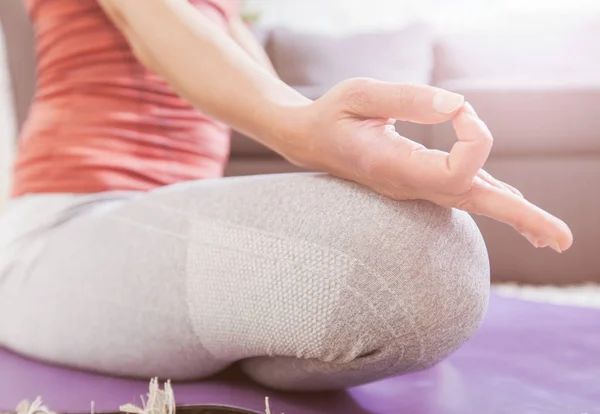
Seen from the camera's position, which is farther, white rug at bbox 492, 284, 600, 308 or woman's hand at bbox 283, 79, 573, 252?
white rug at bbox 492, 284, 600, 308

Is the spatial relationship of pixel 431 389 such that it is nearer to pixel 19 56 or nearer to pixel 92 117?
pixel 92 117

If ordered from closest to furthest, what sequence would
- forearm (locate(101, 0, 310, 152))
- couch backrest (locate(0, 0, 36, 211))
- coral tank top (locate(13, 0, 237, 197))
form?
forearm (locate(101, 0, 310, 152)) < coral tank top (locate(13, 0, 237, 197)) < couch backrest (locate(0, 0, 36, 211))

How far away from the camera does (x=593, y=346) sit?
783 mm

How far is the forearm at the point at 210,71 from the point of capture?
1.80 feet

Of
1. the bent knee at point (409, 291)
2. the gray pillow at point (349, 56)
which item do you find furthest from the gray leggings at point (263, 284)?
the gray pillow at point (349, 56)

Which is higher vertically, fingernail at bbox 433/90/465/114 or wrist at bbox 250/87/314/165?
wrist at bbox 250/87/314/165

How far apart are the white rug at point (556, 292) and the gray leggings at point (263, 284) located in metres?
0.79

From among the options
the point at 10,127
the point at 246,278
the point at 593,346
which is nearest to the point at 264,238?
the point at 246,278

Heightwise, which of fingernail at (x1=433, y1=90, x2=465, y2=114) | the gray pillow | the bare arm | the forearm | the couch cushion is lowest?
fingernail at (x1=433, y1=90, x2=465, y2=114)

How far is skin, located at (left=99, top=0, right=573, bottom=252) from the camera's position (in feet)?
1.41

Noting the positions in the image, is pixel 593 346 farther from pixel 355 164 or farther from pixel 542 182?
pixel 542 182

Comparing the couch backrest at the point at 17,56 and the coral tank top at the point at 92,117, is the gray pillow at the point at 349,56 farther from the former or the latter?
the coral tank top at the point at 92,117

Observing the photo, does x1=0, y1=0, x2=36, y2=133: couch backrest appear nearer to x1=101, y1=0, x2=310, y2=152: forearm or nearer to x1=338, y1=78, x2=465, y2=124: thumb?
x1=101, y1=0, x2=310, y2=152: forearm

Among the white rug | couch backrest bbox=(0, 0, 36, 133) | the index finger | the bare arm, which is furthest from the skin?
couch backrest bbox=(0, 0, 36, 133)
